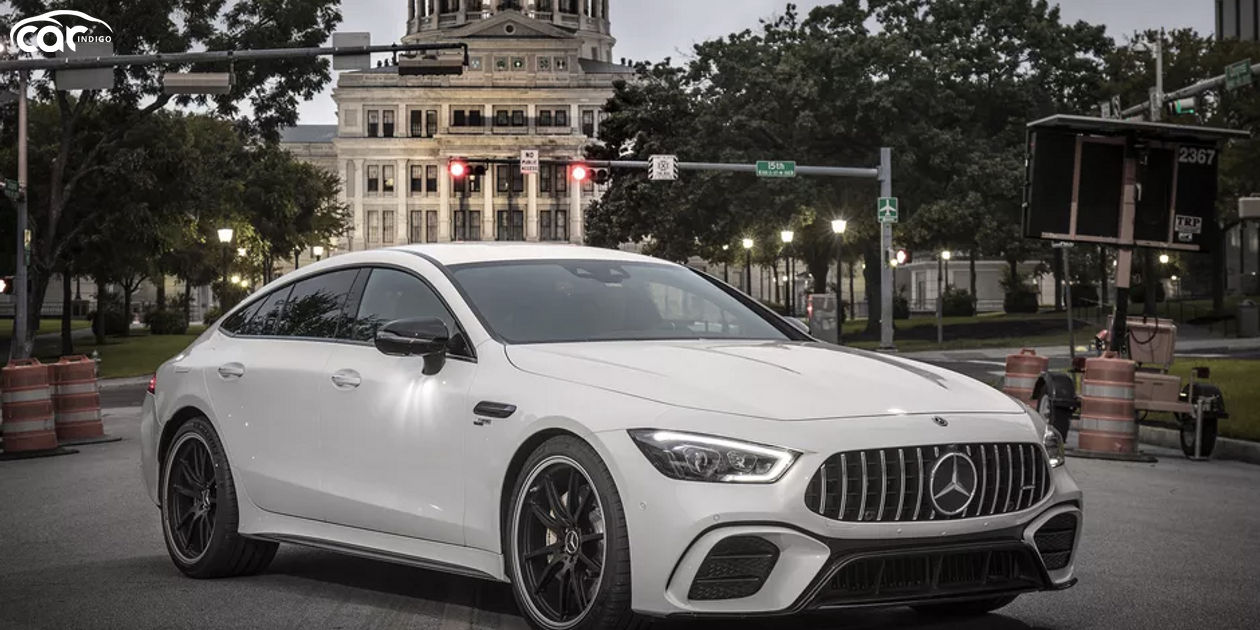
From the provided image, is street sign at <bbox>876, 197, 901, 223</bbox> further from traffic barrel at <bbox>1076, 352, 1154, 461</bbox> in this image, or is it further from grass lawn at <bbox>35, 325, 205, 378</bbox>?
traffic barrel at <bbox>1076, 352, 1154, 461</bbox>

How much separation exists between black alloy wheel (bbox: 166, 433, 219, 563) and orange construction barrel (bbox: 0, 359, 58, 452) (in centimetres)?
1005

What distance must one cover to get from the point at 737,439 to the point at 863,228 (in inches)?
2071

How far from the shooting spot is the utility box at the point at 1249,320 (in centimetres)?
4891

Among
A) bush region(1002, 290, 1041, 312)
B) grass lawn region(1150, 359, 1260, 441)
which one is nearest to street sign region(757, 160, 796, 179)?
grass lawn region(1150, 359, 1260, 441)

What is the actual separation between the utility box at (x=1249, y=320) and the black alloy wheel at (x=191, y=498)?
4490cm

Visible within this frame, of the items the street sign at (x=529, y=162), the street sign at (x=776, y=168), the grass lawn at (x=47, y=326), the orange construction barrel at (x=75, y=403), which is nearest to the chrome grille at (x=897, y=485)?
the orange construction barrel at (x=75, y=403)

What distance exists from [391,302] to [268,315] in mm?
1224

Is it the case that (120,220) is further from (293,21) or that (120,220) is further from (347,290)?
(347,290)

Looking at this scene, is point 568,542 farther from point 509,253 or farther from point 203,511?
point 203,511

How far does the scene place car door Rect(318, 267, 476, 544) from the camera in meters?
6.79

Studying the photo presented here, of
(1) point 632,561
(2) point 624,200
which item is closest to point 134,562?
(1) point 632,561

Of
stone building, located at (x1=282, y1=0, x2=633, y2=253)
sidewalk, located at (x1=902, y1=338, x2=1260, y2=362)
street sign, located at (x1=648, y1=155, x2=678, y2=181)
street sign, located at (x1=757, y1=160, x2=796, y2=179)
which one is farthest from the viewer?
stone building, located at (x1=282, y1=0, x2=633, y2=253)

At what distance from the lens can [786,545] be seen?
5566 millimetres

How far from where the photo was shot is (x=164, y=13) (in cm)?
4191
